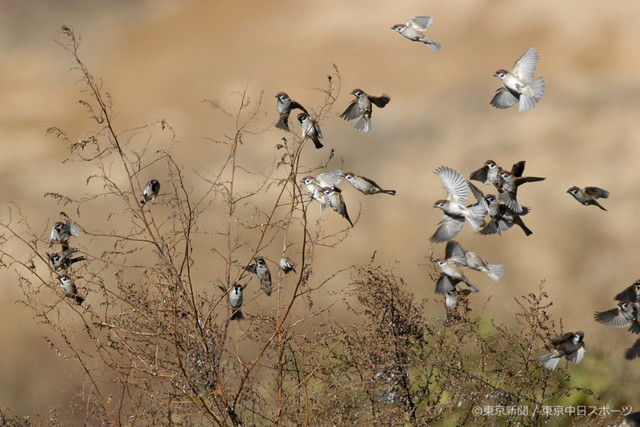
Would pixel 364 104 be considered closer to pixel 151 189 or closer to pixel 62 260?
pixel 151 189

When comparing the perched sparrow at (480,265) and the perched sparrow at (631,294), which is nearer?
the perched sparrow at (480,265)

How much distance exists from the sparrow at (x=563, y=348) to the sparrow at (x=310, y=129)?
145 cm

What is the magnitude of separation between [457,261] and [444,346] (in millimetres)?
481

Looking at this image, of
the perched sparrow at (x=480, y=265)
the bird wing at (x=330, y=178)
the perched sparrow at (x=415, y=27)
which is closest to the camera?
the perched sparrow at (x=480, y=265)

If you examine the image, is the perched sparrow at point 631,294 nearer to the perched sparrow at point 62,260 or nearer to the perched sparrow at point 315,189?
the perched sparrow at point 315,189

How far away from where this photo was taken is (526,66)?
17.3ft

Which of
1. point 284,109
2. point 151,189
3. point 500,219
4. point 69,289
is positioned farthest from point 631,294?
point 69,289

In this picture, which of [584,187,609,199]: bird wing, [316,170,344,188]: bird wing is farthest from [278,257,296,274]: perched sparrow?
[584,187,609,199]: bird wing

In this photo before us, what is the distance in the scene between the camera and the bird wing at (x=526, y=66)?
525 cm

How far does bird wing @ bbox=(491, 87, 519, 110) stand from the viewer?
17.6ft

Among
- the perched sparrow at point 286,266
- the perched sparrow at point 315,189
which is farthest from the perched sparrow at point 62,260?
the perched sparrow at point 315,189

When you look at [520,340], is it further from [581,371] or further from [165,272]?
[581,371]

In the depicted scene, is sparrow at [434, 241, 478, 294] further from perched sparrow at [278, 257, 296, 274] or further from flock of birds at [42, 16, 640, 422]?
perched sparrow at [278, 257, 296, 274]

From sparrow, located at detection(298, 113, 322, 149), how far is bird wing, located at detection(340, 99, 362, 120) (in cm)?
41
